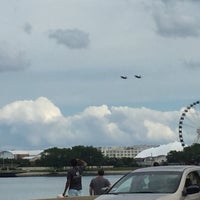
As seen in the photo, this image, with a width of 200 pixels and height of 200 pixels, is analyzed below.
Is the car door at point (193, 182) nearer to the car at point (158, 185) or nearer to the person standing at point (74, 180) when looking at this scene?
the car at point (158, 185)

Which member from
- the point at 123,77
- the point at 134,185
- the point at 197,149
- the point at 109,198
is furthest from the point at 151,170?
the point at 197,149

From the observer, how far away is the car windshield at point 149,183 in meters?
14.2

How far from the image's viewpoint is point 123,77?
145 ft

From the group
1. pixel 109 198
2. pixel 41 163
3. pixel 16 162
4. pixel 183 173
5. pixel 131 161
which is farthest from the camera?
pixel 16 162

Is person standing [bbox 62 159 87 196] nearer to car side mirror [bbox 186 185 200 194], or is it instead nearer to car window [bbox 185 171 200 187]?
car window [bbox 185 171 200 187]

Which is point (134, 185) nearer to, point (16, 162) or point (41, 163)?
point (41, 163)

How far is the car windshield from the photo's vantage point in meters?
14.2

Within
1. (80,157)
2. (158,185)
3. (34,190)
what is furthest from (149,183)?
(80,157)

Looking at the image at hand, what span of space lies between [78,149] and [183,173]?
131 m

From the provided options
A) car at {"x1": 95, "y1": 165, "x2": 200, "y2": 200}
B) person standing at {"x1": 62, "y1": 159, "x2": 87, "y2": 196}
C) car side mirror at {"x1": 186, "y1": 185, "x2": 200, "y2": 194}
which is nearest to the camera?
car at {"x1": 95, "y1": 165, "x2": 200, "y2": 200}

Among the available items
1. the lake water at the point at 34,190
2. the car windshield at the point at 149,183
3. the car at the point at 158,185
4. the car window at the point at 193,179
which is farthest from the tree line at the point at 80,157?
the car windshield at the point at 149,183

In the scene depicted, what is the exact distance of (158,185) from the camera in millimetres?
14328

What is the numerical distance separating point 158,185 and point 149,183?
205mm

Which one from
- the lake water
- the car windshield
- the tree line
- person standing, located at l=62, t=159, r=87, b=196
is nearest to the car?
the car windshield
